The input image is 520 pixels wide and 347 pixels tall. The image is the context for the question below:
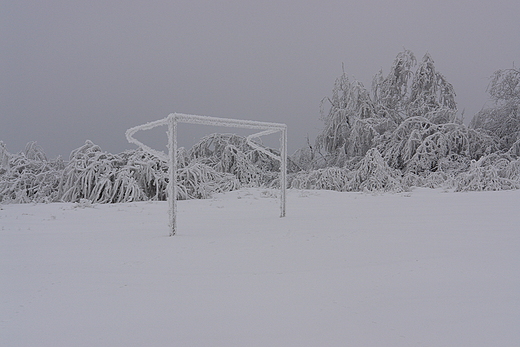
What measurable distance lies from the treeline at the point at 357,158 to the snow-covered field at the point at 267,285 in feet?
12.2

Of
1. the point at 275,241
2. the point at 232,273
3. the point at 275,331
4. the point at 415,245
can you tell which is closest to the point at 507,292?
the point at 415,245

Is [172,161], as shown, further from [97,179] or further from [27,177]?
[27,177]

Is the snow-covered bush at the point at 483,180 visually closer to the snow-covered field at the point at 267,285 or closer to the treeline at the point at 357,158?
the treeline at the point at 357,158

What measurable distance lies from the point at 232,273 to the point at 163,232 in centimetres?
148

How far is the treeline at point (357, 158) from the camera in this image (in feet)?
22.4

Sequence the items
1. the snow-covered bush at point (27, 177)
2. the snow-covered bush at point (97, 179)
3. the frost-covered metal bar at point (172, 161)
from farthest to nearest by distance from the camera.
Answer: the snow-covered bush at point (27, 177) < the snow-covered bush at point (97, 179) < the frost-covered metal bar at point (172, 161)

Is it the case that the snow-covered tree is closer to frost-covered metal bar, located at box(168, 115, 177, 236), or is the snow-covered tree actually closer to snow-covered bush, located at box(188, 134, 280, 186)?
snow-covered bush, located at box(188, 134, 280, 186)

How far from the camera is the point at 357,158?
9.80 meters

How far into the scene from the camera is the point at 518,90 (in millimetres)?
9438

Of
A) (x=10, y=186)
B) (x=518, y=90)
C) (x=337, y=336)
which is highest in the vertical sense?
(x=518, y=90)

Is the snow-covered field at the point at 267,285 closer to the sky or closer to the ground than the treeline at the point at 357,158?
closer to the ground

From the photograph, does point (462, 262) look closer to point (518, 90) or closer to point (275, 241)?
point (275, 241)

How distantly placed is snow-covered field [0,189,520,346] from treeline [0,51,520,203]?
12.2 ft

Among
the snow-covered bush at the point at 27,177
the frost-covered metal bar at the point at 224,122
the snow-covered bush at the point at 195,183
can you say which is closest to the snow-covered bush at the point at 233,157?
the snow-covered bush at the point at 195,183
